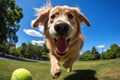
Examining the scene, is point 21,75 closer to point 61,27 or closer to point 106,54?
point 61,27

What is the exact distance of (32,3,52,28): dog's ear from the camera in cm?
875

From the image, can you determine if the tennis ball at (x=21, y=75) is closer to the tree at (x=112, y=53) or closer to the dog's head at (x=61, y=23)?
the dog's head at (x=61, y=23)

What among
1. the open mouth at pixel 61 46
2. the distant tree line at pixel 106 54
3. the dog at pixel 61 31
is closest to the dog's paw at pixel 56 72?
the dog at pixel 61 31

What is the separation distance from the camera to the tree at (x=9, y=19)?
43281 mm

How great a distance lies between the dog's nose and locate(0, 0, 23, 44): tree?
37.0m

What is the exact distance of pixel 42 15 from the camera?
29.0 ft

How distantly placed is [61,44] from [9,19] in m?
38.8

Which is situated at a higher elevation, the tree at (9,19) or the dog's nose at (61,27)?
the tree at (9,19)

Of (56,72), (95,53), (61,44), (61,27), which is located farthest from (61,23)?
(95,53)

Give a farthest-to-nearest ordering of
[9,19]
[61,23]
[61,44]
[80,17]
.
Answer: [9,19]
[80,17]
[61,44]
[61,23]

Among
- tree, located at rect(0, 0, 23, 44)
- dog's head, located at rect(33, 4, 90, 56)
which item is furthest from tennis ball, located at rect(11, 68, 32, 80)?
tree, located at rect(0, 0, 23, 44)

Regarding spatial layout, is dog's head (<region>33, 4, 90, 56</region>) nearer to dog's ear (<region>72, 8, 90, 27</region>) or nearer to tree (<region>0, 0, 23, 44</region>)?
dog's ear (<region>72, 8, 90, 27</region>)

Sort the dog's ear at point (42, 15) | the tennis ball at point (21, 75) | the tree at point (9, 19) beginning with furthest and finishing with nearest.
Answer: the tree at point (9, 19) → the dog's ear at point (42, 15) → the tennis ball at point (21, 75)

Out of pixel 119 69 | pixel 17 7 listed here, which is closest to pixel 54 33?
pixel 119 69
